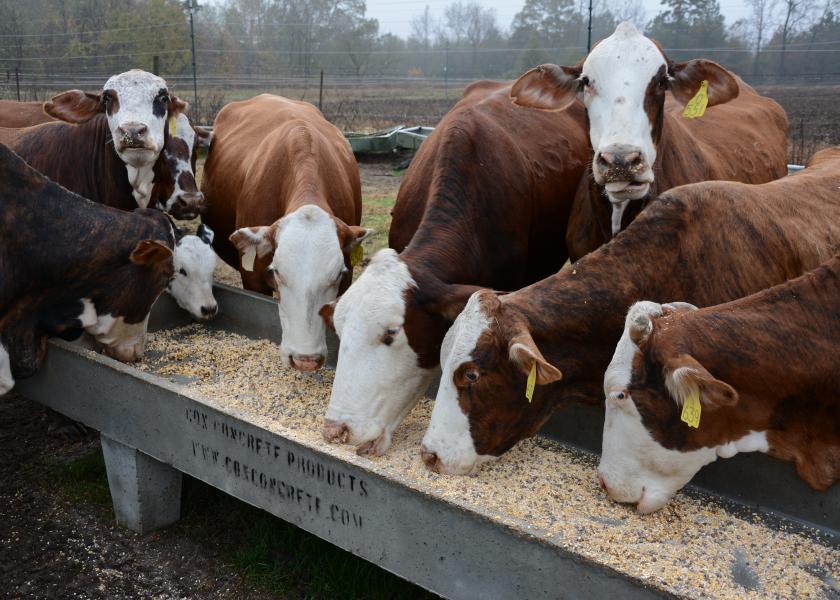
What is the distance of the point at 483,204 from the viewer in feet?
16.0

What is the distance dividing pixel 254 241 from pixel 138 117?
1715 millimetres

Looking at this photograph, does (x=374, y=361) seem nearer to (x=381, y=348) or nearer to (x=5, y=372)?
(x=381, y=348)

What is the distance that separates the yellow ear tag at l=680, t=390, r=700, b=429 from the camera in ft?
10.3

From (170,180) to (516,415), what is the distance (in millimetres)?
3888

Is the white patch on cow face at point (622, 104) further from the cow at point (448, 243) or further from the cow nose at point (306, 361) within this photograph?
the cow nose at point (306, 361)

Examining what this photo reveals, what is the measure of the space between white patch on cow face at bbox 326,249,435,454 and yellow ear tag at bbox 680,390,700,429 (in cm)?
137

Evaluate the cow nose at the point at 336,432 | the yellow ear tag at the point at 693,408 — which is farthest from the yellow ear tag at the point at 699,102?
the cow nose at the point at 336,432

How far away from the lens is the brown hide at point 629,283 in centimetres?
372

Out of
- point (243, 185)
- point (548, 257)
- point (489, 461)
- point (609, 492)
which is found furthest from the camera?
point (243, 185)

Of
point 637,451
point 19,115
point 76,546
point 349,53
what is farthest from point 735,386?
point 349,53

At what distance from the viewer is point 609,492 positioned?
11.7 feet

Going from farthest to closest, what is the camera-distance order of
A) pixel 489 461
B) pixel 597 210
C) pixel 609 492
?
pixel 597 210 < pixel 489 461 < pixel 609 492

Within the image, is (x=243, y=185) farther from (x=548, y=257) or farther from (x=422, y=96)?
(x=422, y=96)

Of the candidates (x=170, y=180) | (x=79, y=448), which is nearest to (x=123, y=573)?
(x=79, y=448)
